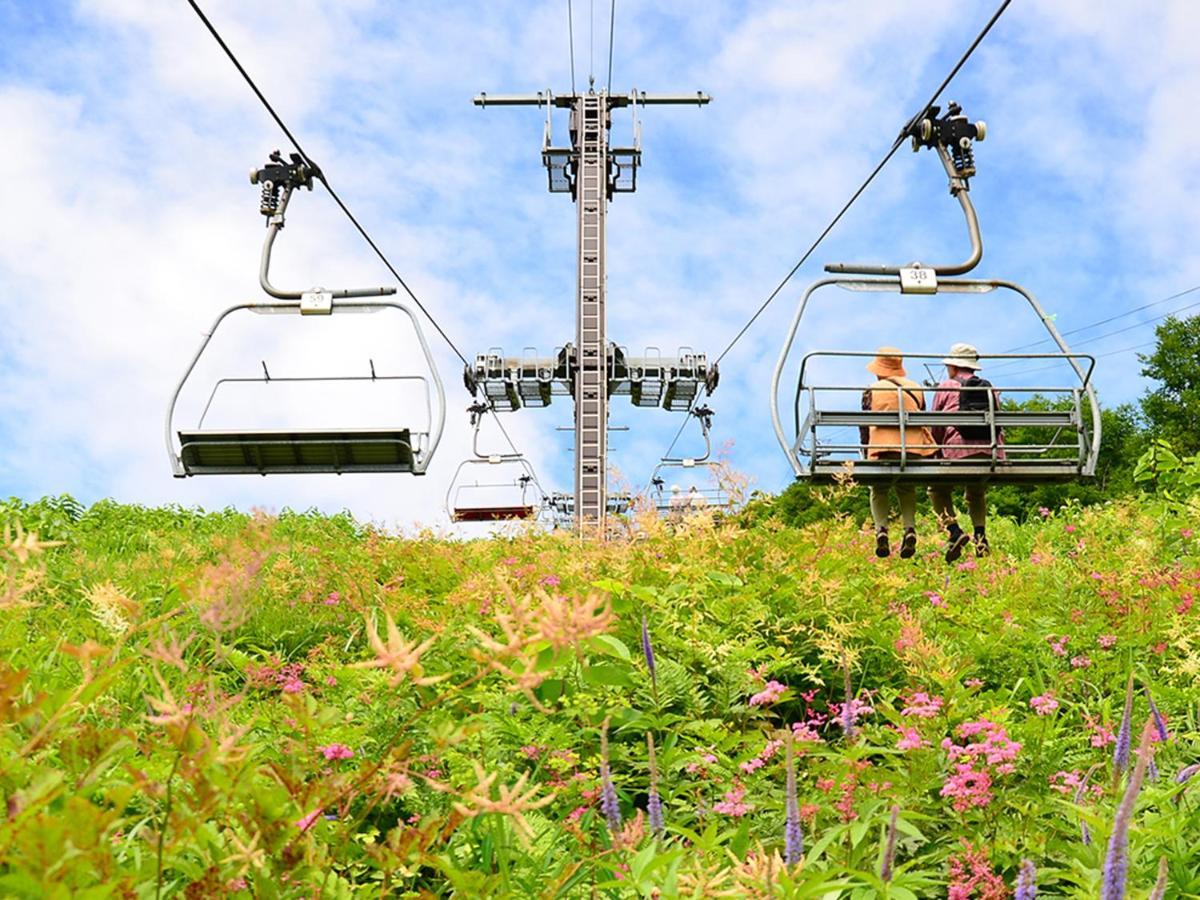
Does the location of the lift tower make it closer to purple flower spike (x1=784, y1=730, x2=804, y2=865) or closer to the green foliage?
purple flower spike (x1=784, y1=730, x2=804, y2=865)

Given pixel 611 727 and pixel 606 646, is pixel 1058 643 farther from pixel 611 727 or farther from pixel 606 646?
pixel 606 646

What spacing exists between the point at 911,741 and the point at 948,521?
652cm

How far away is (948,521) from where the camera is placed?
892 cm

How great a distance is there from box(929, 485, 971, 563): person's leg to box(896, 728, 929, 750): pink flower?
5.50m

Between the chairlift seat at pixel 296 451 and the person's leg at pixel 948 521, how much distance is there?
485 centimetres

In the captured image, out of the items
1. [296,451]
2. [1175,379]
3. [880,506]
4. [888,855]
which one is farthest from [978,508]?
[1175,379]

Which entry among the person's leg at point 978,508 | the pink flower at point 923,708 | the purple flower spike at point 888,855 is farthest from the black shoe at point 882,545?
the purple flower spike at point 888,855

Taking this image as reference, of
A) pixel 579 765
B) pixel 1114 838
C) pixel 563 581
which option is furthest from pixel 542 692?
pixel 563 581

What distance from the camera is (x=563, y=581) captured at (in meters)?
4.68

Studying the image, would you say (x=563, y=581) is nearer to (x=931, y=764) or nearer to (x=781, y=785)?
(x=781, y=785)

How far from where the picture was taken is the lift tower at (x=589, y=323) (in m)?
14.0

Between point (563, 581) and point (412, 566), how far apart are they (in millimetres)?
2065

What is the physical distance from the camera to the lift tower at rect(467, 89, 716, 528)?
46.0 ft

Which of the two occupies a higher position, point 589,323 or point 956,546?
point 589,323
